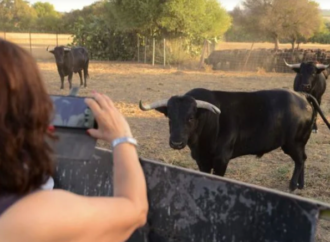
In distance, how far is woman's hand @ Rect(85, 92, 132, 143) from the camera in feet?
4.84

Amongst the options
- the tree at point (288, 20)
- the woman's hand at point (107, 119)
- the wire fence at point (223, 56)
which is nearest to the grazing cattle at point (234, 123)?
the woman's hand at point (107, 119)

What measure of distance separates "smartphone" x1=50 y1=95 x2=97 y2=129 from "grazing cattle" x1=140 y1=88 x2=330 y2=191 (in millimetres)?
2703

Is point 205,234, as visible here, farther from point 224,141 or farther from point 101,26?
point 101,26

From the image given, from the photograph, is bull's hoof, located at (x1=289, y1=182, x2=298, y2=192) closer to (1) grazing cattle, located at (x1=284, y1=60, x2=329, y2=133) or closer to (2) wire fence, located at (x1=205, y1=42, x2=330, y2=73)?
(1) grazing cattle, located at (x1=284, y1=60, x2=329, y2=133)

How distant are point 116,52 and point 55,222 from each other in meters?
26.3

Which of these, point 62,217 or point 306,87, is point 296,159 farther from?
point 62,217

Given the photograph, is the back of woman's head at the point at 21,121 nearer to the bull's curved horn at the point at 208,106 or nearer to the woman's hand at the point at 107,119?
the woman's hand at the point at 107,119

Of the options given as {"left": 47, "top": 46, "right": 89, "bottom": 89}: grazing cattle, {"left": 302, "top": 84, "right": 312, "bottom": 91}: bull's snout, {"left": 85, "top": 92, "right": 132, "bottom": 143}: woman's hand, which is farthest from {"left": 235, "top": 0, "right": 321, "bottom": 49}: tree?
{"left": 85, "top": 92, "right": 132, "bottom": 143}: woman's hand

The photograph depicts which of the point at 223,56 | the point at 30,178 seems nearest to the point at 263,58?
the point at 223,56

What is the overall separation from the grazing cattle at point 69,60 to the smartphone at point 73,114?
38.8 ft

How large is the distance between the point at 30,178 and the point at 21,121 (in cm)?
16

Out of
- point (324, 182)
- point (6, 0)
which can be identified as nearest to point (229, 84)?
point (324, 182)

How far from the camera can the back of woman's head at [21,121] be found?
1104mm

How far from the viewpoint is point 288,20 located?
89.0ft
